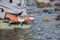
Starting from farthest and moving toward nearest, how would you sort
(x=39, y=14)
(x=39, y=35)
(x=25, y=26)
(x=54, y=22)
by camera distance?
1. (x=39, y=14)
2. (x=54, y=22)
3. (x=25, y=26)
4. (x=39, y=35)

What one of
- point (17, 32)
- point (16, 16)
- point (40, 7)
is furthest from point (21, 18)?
point (40, 7)

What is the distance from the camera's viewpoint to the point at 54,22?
6.04m

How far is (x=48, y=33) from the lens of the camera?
526cm

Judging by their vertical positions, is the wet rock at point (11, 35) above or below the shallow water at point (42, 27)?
below

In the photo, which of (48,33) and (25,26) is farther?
(25,26)

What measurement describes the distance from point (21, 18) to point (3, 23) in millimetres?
428

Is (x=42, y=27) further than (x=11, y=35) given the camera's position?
Yes

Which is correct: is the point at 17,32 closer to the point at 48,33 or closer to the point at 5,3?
the point at 48,33

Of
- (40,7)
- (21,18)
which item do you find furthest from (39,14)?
(21,18)

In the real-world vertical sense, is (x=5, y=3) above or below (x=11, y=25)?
above

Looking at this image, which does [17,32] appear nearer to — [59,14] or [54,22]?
[54,22]

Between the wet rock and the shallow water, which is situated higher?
the shallow water

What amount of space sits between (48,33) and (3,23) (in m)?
1.11

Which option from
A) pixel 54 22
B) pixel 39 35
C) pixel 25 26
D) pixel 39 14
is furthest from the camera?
pixel 39 14
